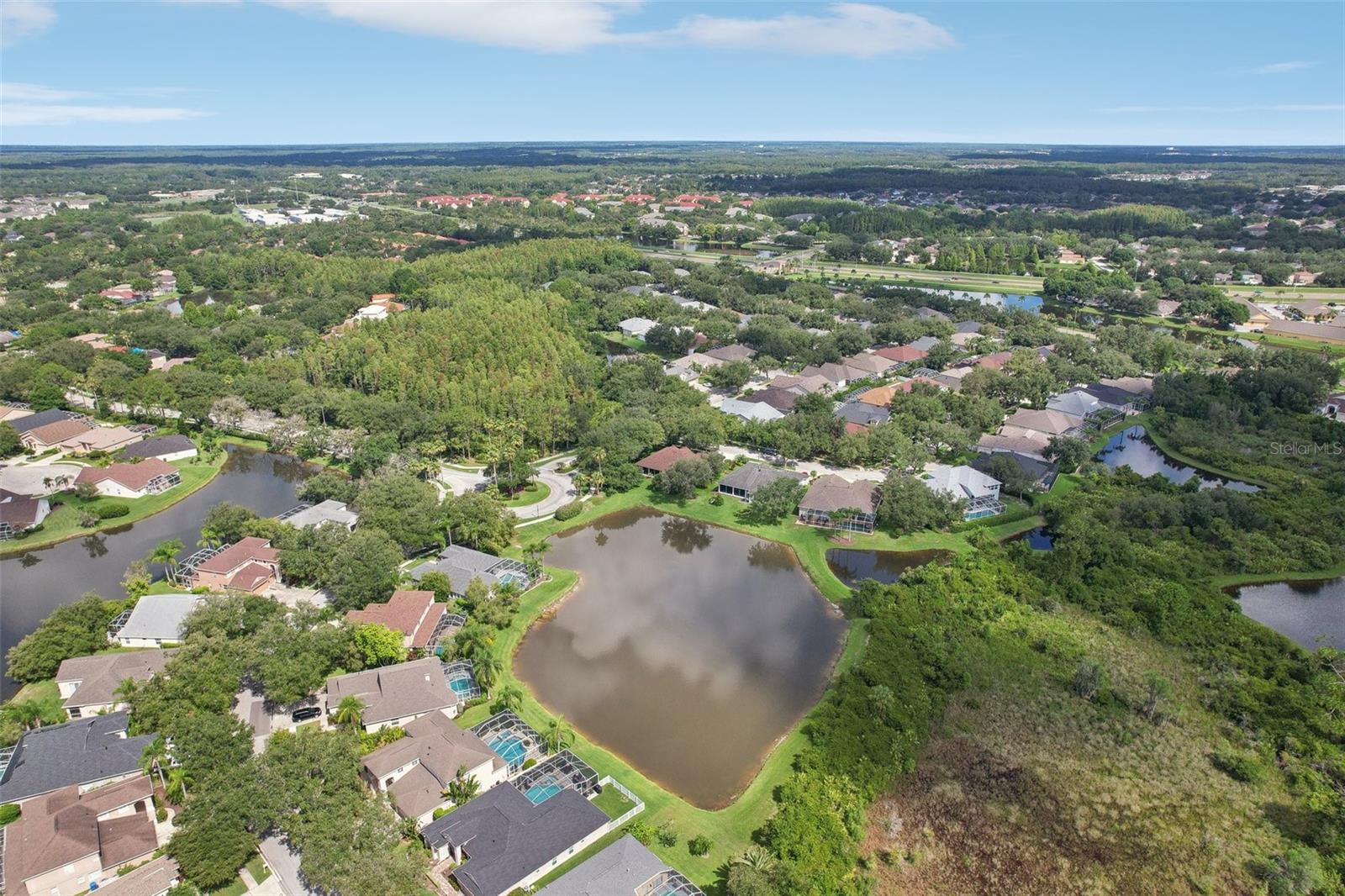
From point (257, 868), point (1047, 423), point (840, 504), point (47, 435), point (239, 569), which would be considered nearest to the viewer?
point (257, 868)

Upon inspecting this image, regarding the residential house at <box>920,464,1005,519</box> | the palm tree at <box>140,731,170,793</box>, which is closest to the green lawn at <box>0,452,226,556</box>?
the palm tree at <box>140,731,170,793</box>

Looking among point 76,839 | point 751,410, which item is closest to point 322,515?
point 76,839

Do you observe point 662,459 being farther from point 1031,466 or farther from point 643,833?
point 643,833

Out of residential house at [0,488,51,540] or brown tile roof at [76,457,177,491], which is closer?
residential house at [0,488,51,540]

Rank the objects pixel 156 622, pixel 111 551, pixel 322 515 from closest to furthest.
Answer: pixel 156 622 → pixel 322 515 → pixel 111 551

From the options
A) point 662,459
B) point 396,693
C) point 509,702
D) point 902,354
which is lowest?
point 509,702

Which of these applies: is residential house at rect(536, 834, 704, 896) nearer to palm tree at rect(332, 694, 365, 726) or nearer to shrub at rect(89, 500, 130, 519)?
palm tree at rect(332, 694, 365, 726)

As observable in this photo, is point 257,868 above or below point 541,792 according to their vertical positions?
below
